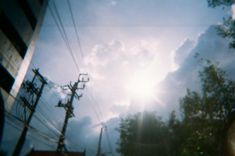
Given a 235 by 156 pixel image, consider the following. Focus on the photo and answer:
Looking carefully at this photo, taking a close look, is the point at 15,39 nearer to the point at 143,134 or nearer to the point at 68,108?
the point at 68,108

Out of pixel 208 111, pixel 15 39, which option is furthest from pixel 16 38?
pixel 208 111

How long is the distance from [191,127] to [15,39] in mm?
24871

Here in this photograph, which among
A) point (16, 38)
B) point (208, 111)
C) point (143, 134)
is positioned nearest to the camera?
point (16, 38)

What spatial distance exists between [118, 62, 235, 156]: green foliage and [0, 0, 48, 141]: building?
1896 cm

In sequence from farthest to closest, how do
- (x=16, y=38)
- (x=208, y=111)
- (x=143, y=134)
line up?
(x=143, y=134) → (x=208, y=111) → (x=16, y=38)

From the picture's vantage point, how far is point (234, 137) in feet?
15.5

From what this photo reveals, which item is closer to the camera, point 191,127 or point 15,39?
point 15,39

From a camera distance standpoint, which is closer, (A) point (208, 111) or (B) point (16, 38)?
(B) point (16, 38)

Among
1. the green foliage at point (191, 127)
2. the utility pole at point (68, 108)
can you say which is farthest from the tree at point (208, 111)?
the utility pole at point (68, 108)

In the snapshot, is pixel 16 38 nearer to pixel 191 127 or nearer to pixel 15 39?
pixel 15 39

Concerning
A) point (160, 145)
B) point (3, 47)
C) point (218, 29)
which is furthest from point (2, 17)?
point (160, 145)

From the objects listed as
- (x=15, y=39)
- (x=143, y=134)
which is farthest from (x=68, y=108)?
(x=143, y=134)

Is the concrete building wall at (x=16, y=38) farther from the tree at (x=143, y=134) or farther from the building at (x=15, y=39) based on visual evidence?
the tree at (x=143, y=134)

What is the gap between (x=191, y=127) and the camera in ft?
93.6
